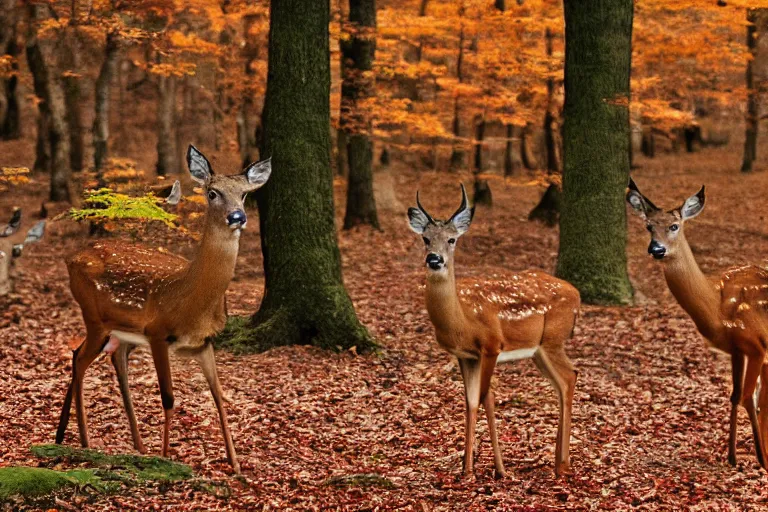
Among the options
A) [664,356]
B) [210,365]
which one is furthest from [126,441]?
[664,356]

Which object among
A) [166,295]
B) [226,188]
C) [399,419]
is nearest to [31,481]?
[166,295]

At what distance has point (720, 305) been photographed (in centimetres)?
693

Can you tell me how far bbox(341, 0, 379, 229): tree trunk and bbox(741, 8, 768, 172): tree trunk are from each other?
10.9 metres

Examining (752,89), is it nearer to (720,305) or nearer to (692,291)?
(720,305)

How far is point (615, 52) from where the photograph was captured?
38.6 feet

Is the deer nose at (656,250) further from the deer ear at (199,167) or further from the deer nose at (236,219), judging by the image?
the deer ear at (199,167)

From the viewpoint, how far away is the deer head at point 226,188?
5.59 metres

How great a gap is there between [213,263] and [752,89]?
24.3 m

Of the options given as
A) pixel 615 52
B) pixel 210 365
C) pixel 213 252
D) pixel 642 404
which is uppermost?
pixel 615 52

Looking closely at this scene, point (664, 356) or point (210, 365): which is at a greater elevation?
point (210, 365)

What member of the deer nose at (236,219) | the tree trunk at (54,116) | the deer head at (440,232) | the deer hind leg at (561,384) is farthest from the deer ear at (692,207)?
the tree trunk at (54,116)

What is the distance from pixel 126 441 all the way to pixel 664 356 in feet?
18.2

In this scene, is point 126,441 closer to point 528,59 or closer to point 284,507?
point 284,507

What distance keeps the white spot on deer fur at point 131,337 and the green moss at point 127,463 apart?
2.39ft
